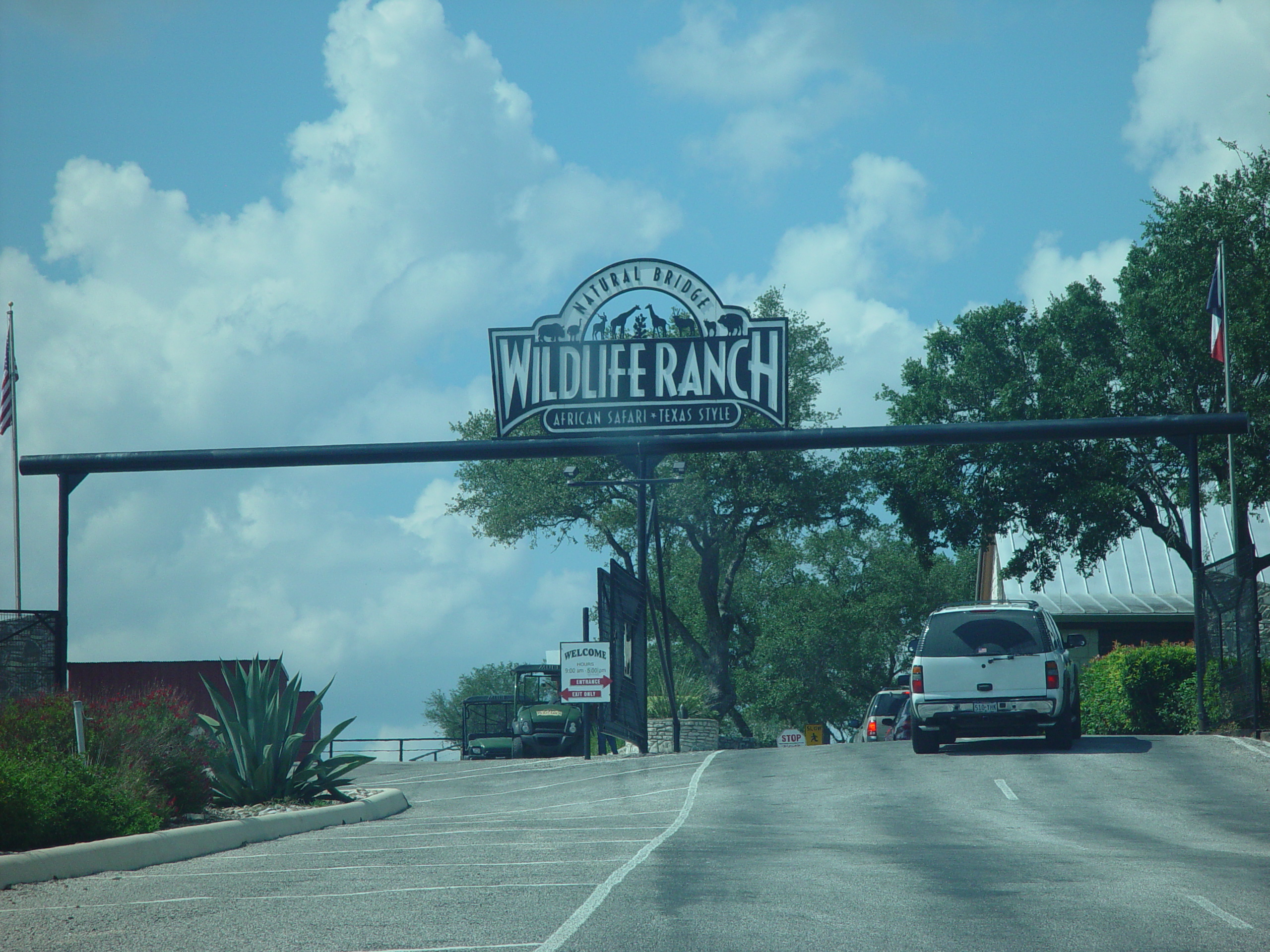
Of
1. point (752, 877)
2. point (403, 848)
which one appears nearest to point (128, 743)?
point (403, 848)

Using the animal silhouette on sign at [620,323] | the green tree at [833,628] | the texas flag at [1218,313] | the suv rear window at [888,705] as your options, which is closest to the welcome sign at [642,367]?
the animal silhouette on sign at [620,323]

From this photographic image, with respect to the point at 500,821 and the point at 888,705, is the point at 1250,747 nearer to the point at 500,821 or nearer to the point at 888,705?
the point at 500,821

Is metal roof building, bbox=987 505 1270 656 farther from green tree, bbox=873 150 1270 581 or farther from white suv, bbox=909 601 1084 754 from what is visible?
white suv, bbox=909 601 1084 754

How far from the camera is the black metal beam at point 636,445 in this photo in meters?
16.8

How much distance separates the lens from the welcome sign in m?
18.8

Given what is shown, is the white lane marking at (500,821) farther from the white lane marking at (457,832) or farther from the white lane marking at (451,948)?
the white lane marking at (451,948)

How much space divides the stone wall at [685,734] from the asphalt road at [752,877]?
14.0m

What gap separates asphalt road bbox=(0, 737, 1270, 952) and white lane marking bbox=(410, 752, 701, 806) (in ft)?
1.90

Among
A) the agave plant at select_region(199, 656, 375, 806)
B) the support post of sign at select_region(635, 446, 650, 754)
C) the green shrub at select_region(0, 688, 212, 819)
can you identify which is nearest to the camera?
the green shrub at select_region(0, 688, 212, 819)

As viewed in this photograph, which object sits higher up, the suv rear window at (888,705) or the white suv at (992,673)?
the white suv at (992,673)

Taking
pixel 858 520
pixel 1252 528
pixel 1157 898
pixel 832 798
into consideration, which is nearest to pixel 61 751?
pixel 832 798

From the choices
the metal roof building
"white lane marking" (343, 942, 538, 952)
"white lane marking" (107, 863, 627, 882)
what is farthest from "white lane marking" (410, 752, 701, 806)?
the metal roof building

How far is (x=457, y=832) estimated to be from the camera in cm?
1320

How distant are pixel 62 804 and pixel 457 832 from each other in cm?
389
